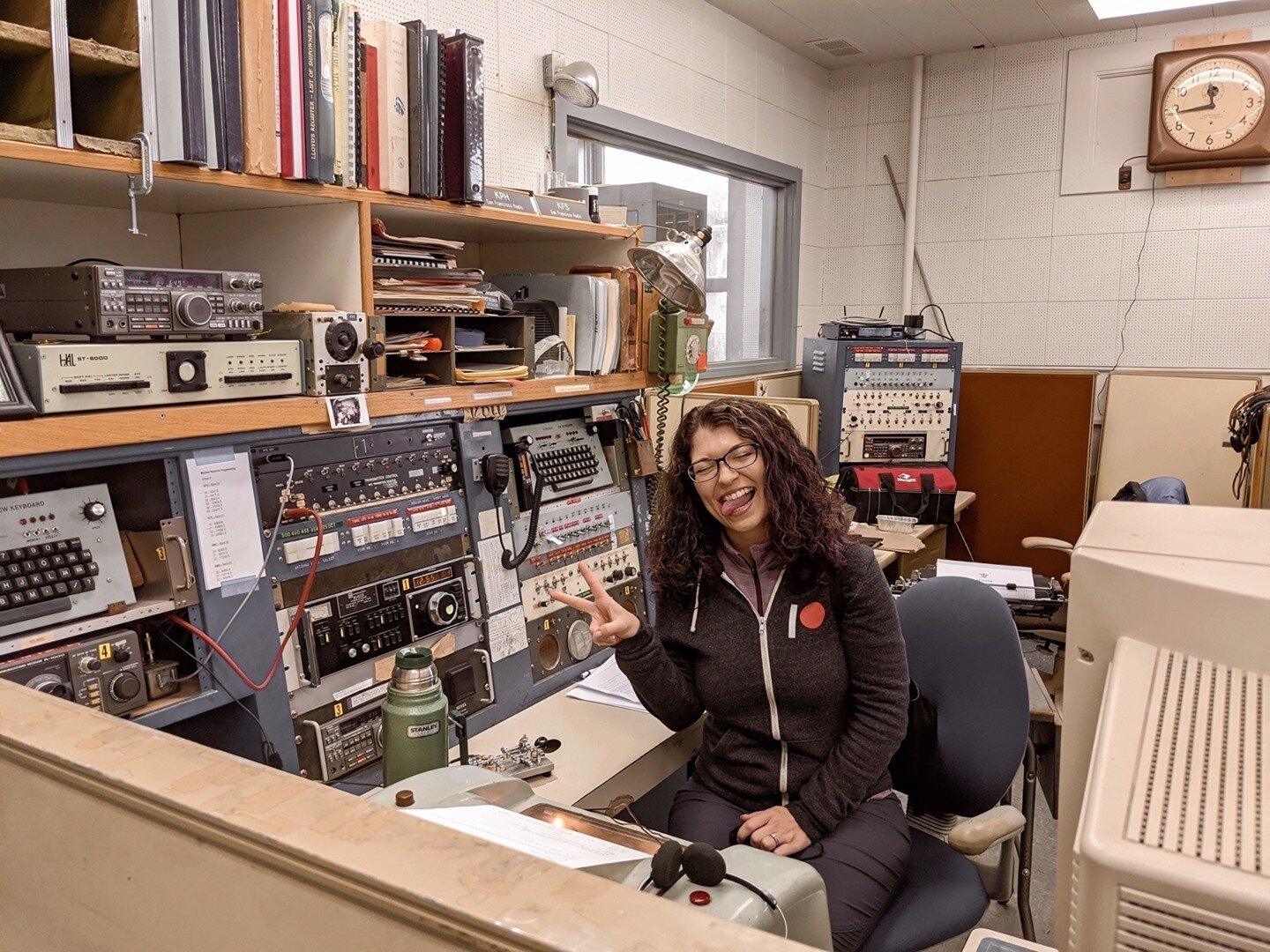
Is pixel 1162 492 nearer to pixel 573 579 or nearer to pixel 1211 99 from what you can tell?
pixel 573 579

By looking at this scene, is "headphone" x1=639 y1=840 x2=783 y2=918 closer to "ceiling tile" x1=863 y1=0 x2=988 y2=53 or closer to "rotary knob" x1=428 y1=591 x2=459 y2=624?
"rotary knob" x1=428 y1=591 x2=459 y2=624

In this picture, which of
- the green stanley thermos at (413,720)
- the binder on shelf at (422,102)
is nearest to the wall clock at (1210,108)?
the binder on shelf at (422,102)

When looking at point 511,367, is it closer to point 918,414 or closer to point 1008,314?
point 918,414

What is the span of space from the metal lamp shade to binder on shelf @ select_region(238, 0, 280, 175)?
930 mm

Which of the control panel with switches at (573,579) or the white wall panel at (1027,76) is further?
the white wall panel at (1027,76)

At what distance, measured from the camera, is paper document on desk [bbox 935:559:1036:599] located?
285 centimetres

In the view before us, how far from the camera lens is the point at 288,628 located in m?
1.71

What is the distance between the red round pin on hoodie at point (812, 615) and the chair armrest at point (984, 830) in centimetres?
44

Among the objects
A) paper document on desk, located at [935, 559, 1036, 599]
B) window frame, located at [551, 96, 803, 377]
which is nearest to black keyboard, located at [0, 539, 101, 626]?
paper document on desk, located at [935, 559, 1036, 599]

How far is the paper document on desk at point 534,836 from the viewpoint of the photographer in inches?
37.9

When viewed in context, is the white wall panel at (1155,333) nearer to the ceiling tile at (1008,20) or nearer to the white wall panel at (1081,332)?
the white wall panel at (1081,332)

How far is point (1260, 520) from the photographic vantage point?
0.89 meters

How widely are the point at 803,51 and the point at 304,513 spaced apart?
419cm

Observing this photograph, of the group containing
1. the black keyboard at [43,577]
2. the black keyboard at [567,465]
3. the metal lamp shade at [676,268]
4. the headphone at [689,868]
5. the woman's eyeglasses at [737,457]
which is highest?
the metal lamp shade at [676,268]
